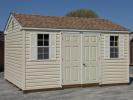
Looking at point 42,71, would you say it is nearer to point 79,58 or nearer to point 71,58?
point 71,58

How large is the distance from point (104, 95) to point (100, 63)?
2.24 m

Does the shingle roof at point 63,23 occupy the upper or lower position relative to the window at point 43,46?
upper

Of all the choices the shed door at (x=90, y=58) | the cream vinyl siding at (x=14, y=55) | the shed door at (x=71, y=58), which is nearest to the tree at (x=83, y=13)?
the cream vinyl siding at (x=14, y=55)

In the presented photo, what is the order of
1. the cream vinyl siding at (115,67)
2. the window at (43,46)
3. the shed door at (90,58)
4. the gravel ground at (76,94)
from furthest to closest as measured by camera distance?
the cream vinyl siding at (115,67) < the shed door at (90,58) < the window at (43,46) < the gravel ground at (76,94)

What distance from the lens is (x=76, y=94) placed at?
1110 centimetres

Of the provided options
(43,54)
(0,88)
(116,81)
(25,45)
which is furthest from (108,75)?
(0,88)

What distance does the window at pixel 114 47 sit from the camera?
→ 1310 centimetres

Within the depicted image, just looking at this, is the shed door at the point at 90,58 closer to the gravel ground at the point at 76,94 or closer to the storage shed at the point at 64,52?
the storage shed at the point at 64,52

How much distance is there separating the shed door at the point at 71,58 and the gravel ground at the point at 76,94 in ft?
1.80

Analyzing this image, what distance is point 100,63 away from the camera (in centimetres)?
1281

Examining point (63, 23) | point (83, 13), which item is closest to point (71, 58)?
point (63, 23)

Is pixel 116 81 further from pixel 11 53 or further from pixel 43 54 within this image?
pixel 11 53

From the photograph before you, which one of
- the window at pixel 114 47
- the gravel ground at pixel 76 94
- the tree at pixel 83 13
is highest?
the tree at pixel 83 13

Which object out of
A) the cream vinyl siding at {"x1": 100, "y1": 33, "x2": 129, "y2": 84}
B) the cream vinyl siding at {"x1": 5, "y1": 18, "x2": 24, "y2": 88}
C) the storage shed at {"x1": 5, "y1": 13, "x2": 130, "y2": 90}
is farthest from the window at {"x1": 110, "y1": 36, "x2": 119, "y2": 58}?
the cream vinyl siding at {"x1": 5, "y1": 18, "x2": 24, "y2": 88}
